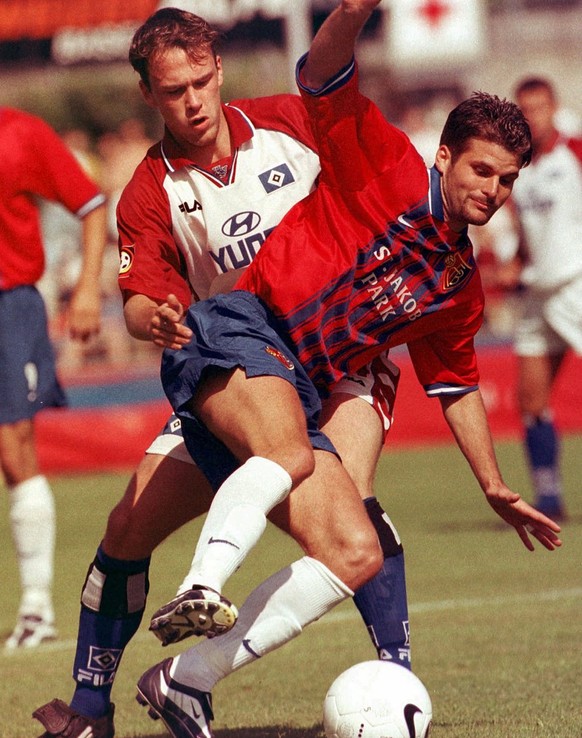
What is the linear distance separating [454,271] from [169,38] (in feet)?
3.66

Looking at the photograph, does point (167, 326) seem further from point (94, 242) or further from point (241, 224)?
point (94, 242)

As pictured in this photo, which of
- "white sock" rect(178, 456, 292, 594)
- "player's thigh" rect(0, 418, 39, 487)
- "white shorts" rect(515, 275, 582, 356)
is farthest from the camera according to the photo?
"white shorts" rect(515, 275, 582, 356)

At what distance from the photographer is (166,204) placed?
15.6 ft

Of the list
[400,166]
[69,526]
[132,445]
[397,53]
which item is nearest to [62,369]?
[132,445]

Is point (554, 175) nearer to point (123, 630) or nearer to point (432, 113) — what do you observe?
point (123, 630)

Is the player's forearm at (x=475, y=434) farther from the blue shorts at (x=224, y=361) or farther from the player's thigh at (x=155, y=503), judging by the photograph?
the player's thigh at (x=155, y=503)

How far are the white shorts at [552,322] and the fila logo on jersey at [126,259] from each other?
16.8ft

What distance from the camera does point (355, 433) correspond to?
473 centimetres

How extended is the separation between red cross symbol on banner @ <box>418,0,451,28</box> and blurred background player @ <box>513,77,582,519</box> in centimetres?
1319

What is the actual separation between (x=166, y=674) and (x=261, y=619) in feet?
1.00

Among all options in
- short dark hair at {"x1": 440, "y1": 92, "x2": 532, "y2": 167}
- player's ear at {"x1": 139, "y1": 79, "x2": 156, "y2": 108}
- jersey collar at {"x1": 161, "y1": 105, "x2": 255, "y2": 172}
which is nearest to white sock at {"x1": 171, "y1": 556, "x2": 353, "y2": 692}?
short dark hair at {"x1": 440, "y1": 92, "x2": 532, "y2": 167}

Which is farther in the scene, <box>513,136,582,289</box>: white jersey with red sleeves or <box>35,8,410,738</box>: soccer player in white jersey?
<box>513,136,582,289</box>: white jersey with red sleeves

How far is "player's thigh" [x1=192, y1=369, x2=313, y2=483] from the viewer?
4.09 m

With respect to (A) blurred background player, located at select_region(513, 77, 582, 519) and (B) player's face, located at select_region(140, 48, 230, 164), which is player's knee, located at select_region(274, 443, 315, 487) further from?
(A) blurred background player, located at select_region(513, 77, 582, 519)
